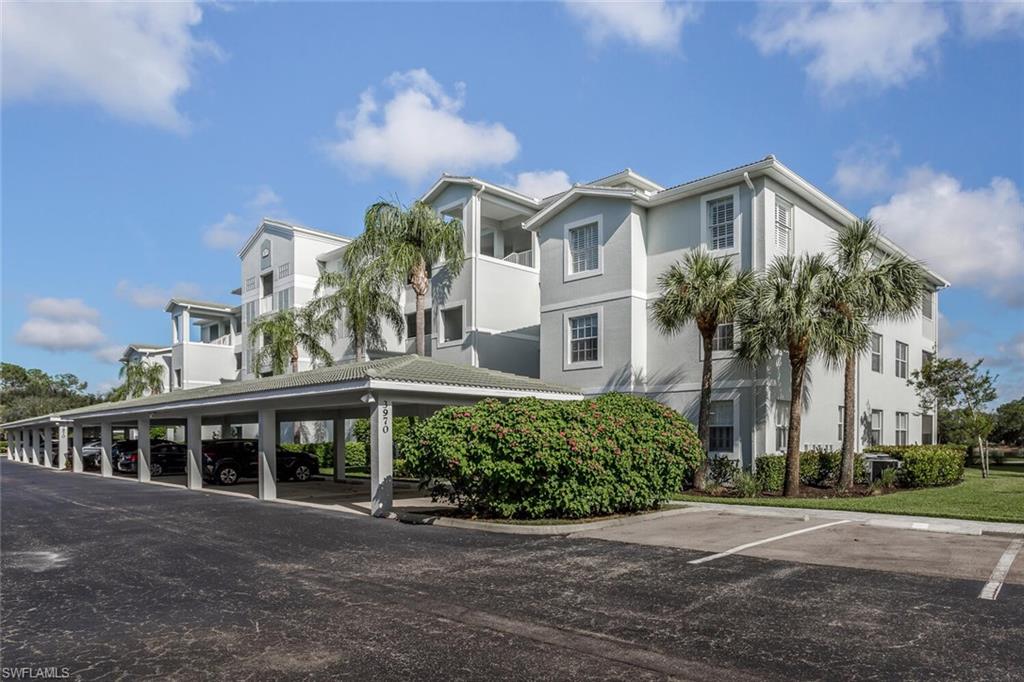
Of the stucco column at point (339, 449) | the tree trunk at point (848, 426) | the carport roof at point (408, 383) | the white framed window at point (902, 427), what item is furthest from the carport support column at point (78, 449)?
the white framed window at point (902, 427)

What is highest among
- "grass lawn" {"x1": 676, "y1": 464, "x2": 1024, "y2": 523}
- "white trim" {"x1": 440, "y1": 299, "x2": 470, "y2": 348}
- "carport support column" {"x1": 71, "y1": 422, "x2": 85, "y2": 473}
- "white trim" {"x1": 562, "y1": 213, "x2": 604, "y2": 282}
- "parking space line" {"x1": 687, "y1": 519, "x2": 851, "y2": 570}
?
"white trim" {"x1": 562, "y1": 213, "x2": 604, "y2": 282}

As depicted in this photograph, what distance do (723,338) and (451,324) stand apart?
12.7 meters

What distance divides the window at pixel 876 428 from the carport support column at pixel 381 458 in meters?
19.3

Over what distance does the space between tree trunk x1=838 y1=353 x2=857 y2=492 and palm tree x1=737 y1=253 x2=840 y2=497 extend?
1.18m

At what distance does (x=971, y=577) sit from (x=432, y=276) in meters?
24.3

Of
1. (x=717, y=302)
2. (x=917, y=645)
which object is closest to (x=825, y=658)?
(x=917, y=645)

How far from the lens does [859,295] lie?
19156mm

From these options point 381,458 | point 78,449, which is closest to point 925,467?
point 381,458

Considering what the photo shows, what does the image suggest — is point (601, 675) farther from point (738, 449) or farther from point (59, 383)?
point (59, 383)

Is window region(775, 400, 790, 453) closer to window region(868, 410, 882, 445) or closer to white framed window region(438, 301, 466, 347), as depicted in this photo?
window region(868, 410, 882, 445)

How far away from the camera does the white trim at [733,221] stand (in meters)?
22.0

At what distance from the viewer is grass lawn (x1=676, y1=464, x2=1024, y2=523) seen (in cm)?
1503

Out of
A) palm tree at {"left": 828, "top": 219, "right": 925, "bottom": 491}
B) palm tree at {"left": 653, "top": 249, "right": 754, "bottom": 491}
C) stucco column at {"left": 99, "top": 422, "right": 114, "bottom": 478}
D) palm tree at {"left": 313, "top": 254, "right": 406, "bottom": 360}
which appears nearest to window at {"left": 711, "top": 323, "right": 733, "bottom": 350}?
palm tree at {"left": 653, "top": 249, "right": 754, "bottom": 491}

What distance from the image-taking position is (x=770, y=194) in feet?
71.4
